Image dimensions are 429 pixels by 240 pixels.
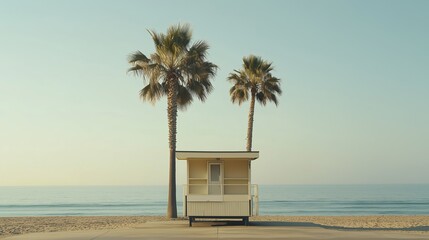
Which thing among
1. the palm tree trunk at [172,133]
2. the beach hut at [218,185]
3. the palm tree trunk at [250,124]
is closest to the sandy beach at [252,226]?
the beach hut at [218,185]

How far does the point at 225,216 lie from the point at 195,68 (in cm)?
1159

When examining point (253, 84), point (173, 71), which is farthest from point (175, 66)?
point (253, 84)

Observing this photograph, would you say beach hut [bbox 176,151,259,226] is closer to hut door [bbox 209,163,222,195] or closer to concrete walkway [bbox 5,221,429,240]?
hut door [bbox 209,163,222,195]

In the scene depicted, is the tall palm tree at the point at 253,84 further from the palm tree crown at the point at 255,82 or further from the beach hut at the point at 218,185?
the beach hut at the point at 218,185

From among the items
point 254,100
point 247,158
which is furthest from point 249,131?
point 247,158

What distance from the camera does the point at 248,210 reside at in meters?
24.7

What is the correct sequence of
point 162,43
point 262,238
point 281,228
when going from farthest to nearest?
1. point 162,43
2. point 281,228
3. point 262,238

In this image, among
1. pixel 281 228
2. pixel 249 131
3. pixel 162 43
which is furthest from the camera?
pixel 249 131

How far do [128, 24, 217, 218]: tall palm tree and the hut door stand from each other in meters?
7.62

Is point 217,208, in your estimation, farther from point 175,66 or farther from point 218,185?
point 175,66

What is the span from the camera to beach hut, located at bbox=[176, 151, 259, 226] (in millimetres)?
24641

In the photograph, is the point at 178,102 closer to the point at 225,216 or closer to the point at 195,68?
the point at 195,68

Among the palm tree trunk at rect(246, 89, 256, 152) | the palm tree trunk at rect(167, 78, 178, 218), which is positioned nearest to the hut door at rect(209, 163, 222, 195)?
the palm tree trunk at rect(167, 78, 178, 218)

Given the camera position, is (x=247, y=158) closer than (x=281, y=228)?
No
